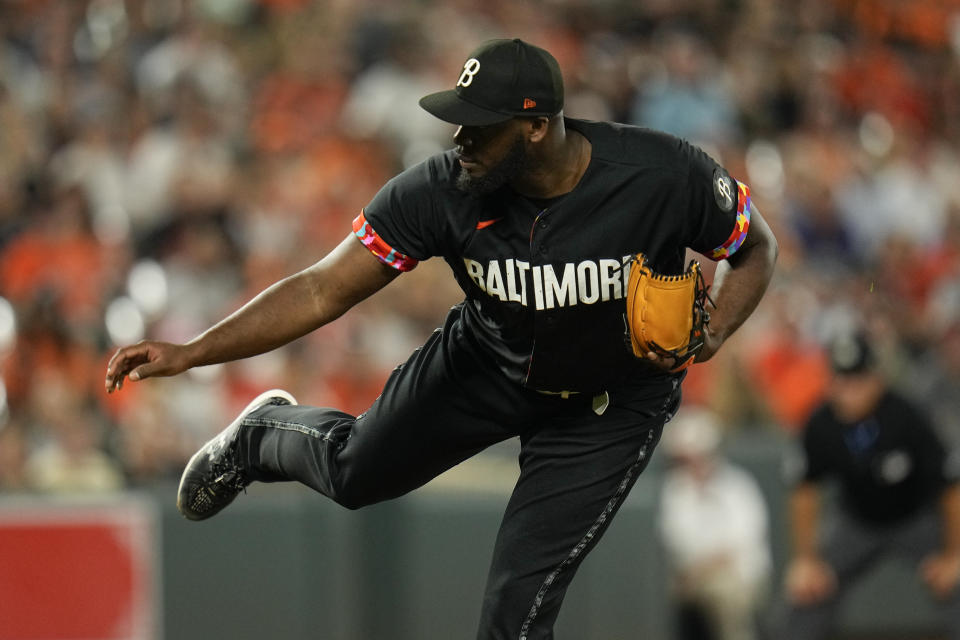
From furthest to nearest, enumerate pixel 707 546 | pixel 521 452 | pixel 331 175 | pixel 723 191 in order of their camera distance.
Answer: pixel 331 175, pixel 707 546, pixel 521 452, pixel 723 191

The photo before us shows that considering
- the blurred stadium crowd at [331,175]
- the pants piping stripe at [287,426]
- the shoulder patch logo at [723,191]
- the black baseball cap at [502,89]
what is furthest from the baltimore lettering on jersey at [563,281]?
the blurred stadium crowd at [331,175]

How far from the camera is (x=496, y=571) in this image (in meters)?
4.84

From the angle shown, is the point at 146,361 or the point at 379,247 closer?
the point at 146,361

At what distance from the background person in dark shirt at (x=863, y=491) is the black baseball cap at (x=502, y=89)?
4.33 metres

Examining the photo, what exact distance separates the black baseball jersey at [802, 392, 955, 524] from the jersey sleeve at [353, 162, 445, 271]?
441 cm

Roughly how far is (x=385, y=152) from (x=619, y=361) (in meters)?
6.62

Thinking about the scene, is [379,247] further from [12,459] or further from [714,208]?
[12,459]

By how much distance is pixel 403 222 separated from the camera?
15.6 ft

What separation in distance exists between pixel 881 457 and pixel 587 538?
4.09m

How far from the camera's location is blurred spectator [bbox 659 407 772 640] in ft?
31.0

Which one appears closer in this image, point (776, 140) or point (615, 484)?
point (615, 484)

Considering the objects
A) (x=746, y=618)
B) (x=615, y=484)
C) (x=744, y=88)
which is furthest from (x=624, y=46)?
(x=615, y=484)

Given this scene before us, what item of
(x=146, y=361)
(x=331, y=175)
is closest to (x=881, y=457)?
(x=331, y=175)

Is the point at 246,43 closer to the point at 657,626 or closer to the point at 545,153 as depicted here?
the point at 657,626
